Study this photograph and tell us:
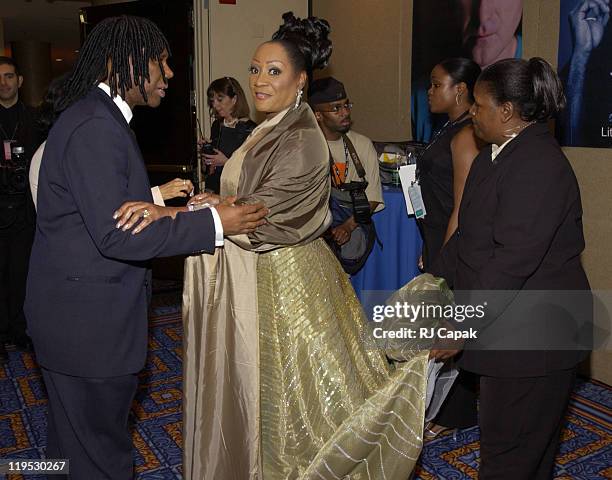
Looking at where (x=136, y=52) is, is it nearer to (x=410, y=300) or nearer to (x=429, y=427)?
(x=410, y=300)

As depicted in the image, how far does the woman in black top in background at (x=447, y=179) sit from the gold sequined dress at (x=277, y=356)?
964 mm

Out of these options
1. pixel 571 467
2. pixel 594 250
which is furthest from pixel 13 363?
pixel 594 250

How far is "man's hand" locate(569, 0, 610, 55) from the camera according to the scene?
359 centimetres

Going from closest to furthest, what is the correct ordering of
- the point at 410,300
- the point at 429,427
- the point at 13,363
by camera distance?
the point at 410,300, the point at 429,427, the point at 13,363

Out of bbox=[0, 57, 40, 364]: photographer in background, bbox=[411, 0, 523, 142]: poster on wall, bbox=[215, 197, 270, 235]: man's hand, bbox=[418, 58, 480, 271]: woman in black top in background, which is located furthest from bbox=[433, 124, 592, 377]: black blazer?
bbox=[0, 57, 40, 364]: photographer in background

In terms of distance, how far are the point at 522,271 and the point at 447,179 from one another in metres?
1.39

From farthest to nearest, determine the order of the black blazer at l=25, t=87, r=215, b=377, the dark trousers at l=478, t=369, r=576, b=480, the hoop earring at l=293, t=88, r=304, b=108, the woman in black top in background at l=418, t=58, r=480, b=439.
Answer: the woman in black top in background at l=418, t=58, r=480, b=439 → the hoop earring at l=293, t=88, r=304, b=108 → the dark trousers at l=478, t=369, r=576, b=480 → the black blazer at l=25, t=87, r=215, b=377

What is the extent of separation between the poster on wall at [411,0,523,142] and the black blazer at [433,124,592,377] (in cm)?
265

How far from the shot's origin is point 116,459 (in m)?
1.98

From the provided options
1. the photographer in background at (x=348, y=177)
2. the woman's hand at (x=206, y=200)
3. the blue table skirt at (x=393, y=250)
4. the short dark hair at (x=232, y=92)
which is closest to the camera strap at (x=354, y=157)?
the photographer in background at (x=348, y=177)

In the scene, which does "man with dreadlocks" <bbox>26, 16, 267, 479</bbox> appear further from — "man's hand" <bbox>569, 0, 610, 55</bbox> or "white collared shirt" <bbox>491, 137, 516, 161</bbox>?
"man's hand" <bbox>569, 0, 610, 55</bbox>

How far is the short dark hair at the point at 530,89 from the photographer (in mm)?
1880

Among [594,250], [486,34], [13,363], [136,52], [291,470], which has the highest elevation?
[486,34]

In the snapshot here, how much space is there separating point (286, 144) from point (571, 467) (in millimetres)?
1943
